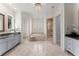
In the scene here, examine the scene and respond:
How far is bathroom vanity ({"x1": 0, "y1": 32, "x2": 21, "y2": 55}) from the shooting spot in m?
2.37

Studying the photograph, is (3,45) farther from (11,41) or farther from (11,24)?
(11,24)

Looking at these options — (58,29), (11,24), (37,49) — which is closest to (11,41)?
(11,24)

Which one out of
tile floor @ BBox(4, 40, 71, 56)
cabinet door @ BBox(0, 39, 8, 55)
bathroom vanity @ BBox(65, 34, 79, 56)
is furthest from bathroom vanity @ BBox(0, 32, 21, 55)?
bathroom vanity @ BBox(65, 34, 79, 56)

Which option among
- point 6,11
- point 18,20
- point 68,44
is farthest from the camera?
point 68,44

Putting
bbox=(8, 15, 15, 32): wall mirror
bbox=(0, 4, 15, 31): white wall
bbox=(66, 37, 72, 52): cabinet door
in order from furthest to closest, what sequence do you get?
bbox=(66, 37, 72, 52): cabinet door
bbox=(8, 15, 15, 32): wall mirror
bbox=(0, 4, 15, 31): white wall

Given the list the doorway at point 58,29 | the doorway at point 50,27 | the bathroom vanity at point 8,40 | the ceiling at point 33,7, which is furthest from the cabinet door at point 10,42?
the doorway at point 58,29

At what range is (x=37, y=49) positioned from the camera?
2.49m

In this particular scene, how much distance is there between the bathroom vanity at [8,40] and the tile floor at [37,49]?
10cm

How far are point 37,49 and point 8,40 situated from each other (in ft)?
2.13

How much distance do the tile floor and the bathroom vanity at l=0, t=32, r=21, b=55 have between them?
10 centimetres

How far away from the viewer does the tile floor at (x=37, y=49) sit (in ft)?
7.79

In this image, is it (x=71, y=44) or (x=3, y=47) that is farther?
(x=71, y=44)

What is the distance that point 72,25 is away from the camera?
248cm

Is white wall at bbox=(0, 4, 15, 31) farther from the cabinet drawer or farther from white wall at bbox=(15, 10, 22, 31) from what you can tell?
the cabinet drawer
